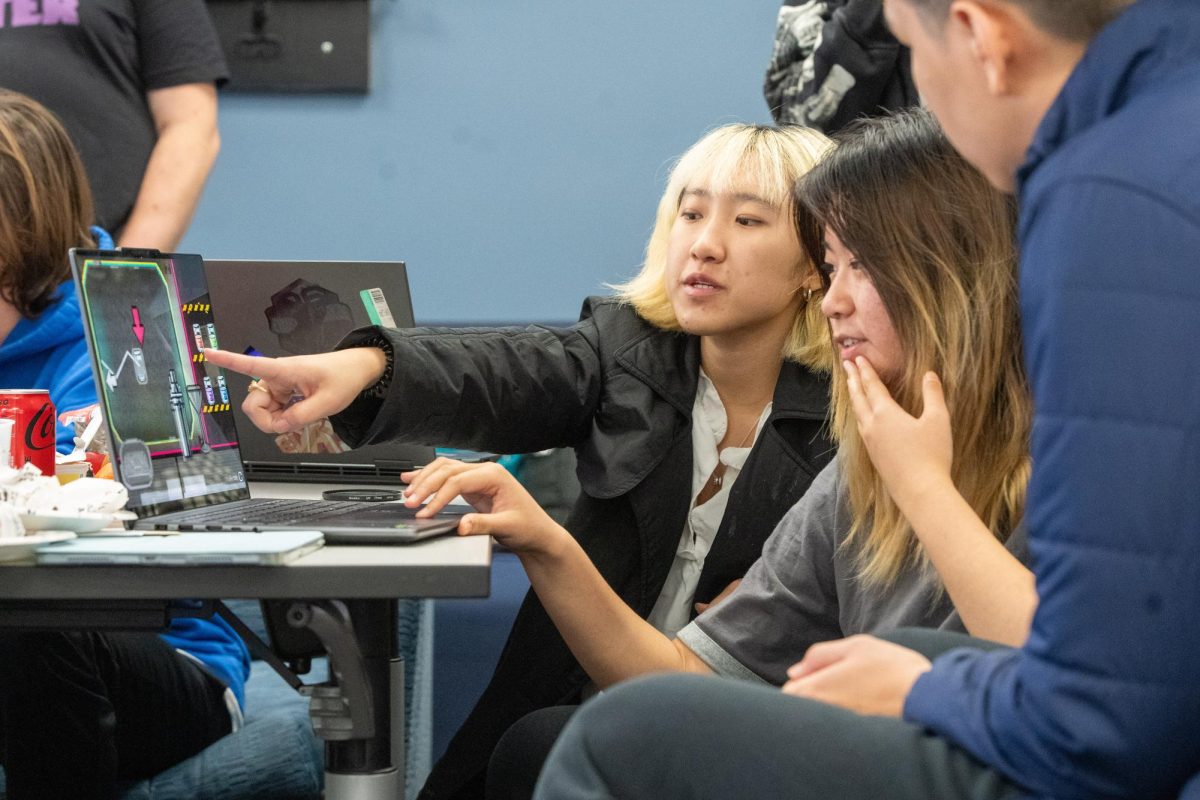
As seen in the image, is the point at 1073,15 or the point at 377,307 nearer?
the point at 1073,15

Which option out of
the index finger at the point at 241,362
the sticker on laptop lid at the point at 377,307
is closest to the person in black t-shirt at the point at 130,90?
the sticker on laptop lid at the point at 377,307

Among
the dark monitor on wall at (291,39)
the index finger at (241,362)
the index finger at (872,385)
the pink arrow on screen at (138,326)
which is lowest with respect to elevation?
the index finger at (241,362)

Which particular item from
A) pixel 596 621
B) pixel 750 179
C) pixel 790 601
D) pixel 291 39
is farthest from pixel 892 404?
pixel 291 39

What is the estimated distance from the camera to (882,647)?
2.71 feet

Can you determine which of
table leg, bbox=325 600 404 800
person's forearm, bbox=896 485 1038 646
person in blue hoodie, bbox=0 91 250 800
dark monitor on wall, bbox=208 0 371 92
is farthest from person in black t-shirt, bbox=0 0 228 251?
person's forearm, bbox=896 485 1038 646

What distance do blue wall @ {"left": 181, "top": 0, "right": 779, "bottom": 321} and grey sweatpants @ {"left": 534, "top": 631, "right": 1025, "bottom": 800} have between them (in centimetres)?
276

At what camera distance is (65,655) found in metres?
1.50

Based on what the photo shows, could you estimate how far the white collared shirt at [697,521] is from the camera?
5.66 ft

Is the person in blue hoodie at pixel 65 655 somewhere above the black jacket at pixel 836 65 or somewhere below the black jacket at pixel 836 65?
below

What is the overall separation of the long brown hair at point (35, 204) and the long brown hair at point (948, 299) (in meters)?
1.06

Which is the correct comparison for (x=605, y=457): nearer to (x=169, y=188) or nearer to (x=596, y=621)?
(x=596, y=621)

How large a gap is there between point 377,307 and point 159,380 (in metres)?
0.48

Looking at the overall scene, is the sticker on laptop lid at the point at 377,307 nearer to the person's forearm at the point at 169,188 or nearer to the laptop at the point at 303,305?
the laptop at the point at 303,305

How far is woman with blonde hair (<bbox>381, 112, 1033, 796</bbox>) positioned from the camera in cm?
121
